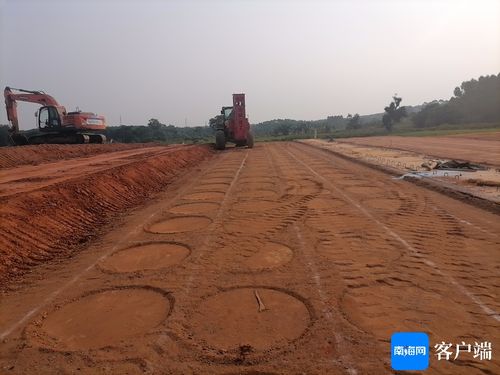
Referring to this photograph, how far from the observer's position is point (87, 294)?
13.9ft

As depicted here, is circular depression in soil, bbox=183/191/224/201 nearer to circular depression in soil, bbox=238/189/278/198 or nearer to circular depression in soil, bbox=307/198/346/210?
circular depression in soil, bbox=238/189/278/198

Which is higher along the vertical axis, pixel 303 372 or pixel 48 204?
pixel 48 204

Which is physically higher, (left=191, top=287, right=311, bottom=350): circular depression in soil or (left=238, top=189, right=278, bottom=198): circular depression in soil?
(left=238, top=189, right=278, bottom=198): circular depression in soil

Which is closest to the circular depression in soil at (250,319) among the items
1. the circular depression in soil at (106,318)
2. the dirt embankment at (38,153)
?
the circular depression in soil at (106,318)

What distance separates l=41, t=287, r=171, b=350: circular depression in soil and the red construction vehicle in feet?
73.0

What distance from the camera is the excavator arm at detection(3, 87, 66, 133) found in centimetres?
2370

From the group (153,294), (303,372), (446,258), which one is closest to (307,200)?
(446,258)

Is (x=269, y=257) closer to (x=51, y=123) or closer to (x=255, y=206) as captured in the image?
(x=255, y=206)

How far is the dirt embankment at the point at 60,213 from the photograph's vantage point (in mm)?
5543

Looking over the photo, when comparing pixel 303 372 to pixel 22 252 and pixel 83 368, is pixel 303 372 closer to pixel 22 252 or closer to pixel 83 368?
pixel 83 368

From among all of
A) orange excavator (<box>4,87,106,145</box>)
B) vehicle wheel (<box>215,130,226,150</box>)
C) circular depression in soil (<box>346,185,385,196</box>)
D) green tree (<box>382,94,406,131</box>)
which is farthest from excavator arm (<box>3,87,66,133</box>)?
green tree (<box>382,94,406,131</box>)

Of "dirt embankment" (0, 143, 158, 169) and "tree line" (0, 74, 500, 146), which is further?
"tree line" (0, 74, 500, 146)

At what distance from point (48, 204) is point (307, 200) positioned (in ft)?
18.0

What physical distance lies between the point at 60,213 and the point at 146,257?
2.98 metres
